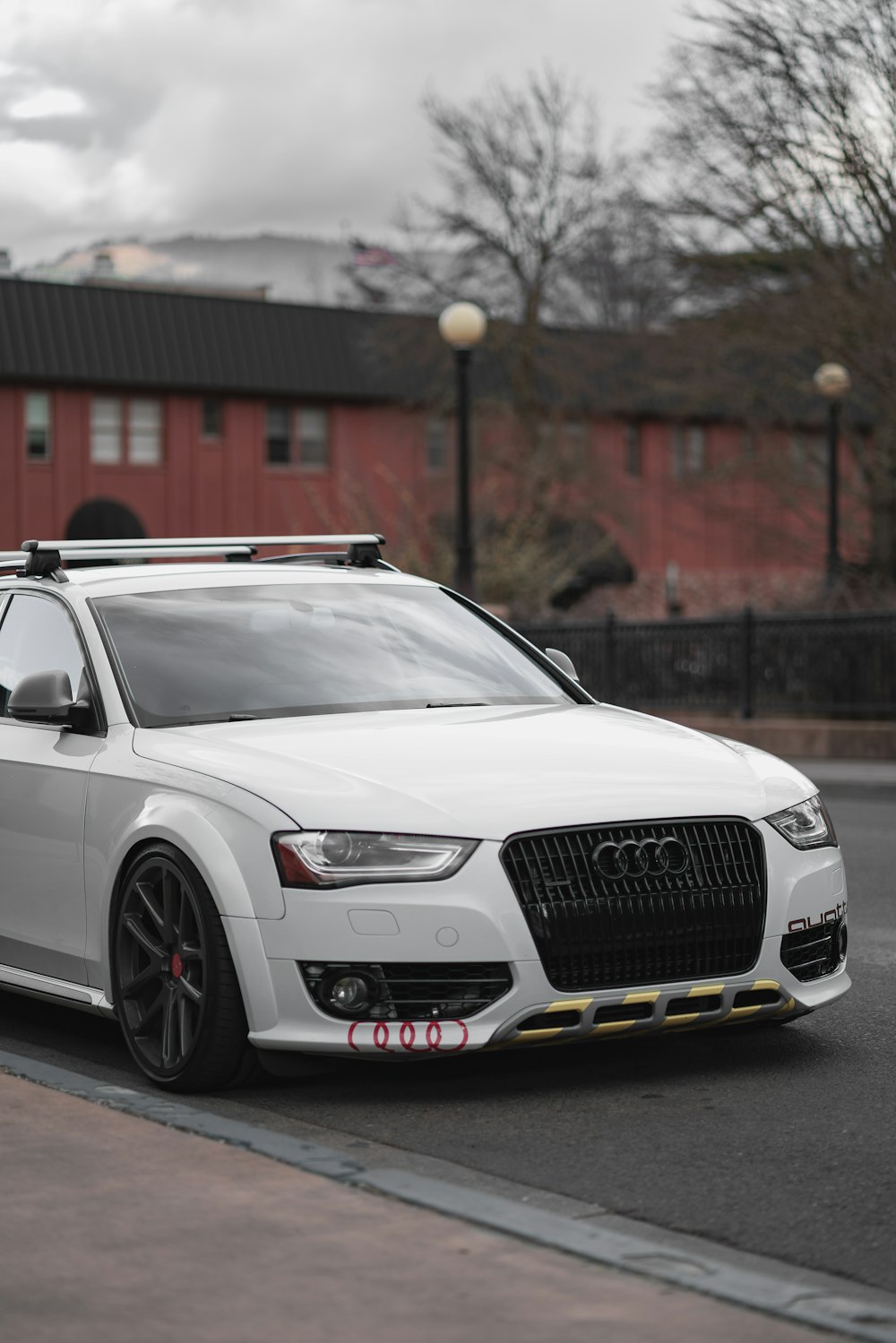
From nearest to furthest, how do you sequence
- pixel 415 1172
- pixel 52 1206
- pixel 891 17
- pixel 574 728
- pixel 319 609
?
pixel 52 1206 → pixel 415 1172 → pixel 574 728 → pixel 319 609 → pixel 891 17

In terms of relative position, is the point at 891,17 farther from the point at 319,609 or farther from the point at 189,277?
the point at 189,277

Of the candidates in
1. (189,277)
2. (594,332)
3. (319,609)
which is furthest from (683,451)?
(319,609)

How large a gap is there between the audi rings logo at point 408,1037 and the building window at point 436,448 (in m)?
52.9

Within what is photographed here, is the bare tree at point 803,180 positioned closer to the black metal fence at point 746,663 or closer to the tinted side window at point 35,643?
the black metal fence at point 746,663

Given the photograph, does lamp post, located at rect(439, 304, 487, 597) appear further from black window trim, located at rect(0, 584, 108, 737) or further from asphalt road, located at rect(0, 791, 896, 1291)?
asphalt road, located at rect(0, 791, 896, 1291)

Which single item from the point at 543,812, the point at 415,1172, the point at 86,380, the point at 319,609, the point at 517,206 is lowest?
the point at 415,1172

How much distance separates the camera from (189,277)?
84000mm

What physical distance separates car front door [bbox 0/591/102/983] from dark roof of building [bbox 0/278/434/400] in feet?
147

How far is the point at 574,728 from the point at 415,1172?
6.29 feet

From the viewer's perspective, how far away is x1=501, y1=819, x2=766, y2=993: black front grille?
5.81m

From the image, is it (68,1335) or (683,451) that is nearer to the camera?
(68,1335)

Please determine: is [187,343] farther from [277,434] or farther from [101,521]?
[101,521]

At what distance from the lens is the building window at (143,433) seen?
5731 centimetres

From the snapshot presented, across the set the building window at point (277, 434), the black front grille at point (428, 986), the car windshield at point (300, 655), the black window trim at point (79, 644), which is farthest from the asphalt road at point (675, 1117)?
the building window at point (277, 434)
